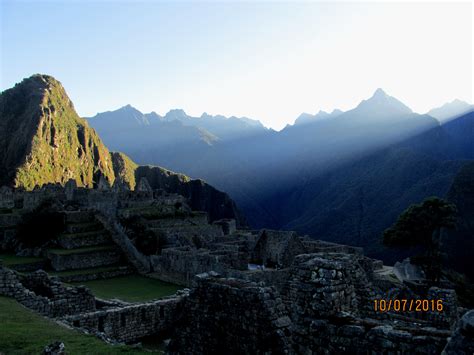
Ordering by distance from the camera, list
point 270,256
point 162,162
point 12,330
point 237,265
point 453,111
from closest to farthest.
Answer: point 12,330 → point 237,265 → point 270,256 → point 453,111 → point 162,162

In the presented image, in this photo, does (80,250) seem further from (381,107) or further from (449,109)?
(449,109)

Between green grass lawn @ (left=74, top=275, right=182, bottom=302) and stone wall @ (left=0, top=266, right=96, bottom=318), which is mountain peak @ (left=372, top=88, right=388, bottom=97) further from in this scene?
stone wall @ (left=0, top=266, right=96, bottom=318)

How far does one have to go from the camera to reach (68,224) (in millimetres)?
34531

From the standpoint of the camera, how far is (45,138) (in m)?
167

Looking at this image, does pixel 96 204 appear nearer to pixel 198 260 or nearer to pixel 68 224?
pixel 68 224

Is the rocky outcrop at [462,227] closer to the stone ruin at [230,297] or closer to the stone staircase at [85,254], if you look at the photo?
the stone ruin at [230,297]

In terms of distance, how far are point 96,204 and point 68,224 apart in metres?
6.59

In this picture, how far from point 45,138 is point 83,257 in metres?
155

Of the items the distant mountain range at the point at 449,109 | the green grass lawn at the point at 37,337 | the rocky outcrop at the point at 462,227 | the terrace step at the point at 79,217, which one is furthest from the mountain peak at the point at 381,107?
the green grass lawn at the point at 37,337

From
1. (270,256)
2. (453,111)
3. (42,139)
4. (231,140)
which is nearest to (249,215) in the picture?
(231,140)

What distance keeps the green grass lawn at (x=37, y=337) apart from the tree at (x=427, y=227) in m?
25.7

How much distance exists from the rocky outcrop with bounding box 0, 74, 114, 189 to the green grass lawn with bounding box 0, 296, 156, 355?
141 metres

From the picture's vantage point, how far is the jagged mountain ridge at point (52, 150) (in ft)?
424

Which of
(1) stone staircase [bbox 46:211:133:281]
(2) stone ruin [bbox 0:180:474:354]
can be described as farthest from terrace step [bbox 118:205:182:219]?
(1) stone staircase [bbox 46:211:133:281]
